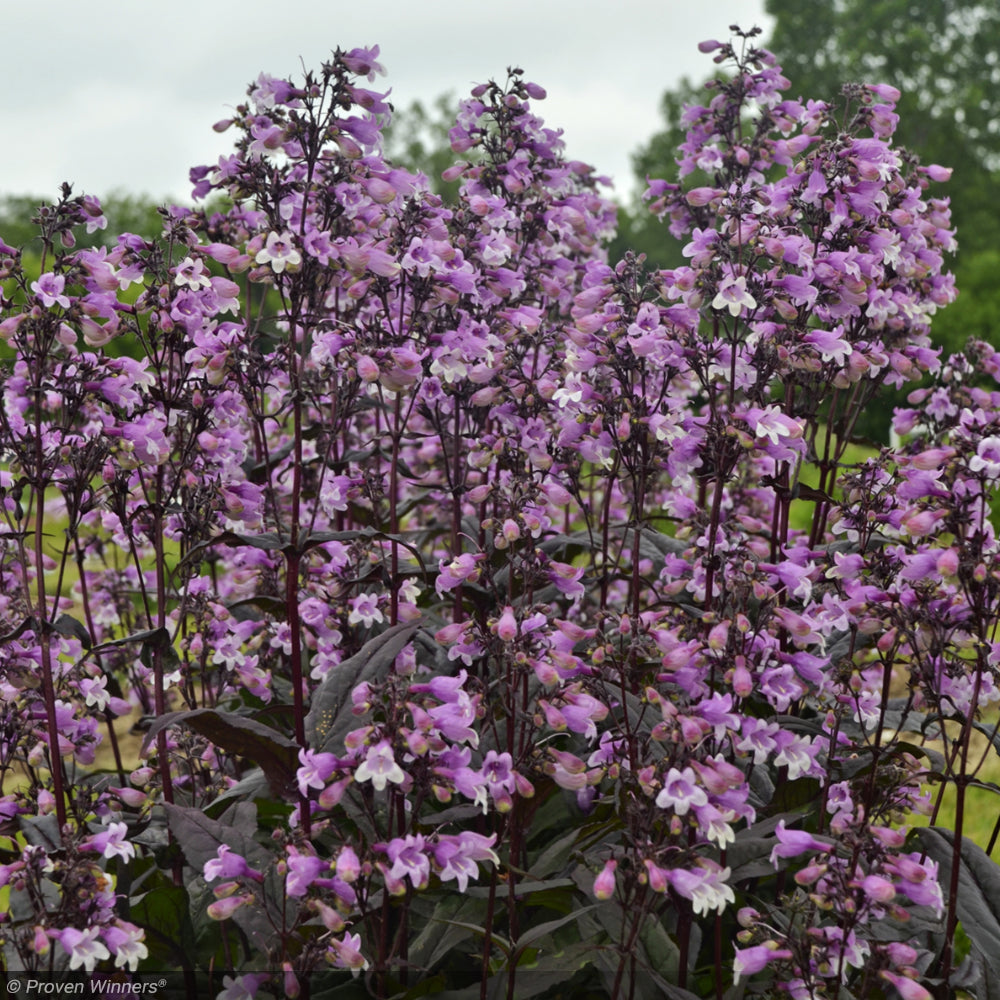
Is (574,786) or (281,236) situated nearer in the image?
(574,786)

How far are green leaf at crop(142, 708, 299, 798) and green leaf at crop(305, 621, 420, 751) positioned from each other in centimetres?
13

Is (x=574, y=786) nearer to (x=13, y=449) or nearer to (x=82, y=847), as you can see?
(x=82, y=847)

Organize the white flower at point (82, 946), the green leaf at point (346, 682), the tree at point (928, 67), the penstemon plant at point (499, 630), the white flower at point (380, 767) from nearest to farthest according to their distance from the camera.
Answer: the white flower at point (380, 767) < the white flower at point (82, 946) < the penstemon plant at point (499, 630) < the green leaf at point (346, 682) < the tree at point (928, 67)

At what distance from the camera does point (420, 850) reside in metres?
2.96

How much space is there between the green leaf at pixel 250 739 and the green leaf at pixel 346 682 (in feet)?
0.42

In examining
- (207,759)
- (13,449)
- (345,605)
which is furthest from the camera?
(207,759)

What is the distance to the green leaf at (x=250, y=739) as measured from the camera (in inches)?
131

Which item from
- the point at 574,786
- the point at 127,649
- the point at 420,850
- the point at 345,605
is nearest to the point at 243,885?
the point at 420,850

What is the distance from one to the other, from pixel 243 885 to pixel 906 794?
Result: 2.21m

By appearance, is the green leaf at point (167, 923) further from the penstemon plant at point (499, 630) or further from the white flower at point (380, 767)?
the white flower at point (380, 767)

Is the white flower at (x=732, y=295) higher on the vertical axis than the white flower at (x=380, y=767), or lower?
higher

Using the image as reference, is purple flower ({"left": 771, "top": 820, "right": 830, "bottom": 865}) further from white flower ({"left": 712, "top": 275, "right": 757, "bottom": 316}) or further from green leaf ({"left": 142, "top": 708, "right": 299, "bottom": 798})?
white flower ({"left": 712, "top": 275, "right": 757, "bottom": 316})

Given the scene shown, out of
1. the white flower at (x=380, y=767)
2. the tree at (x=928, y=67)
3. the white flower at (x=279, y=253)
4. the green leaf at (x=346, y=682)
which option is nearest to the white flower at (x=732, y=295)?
the white flower at (x=279, y=253)

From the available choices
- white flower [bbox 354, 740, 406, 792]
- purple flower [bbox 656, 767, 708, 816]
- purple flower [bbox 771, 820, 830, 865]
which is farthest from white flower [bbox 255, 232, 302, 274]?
purple flower [bbox 771, 820, 830, 865]
